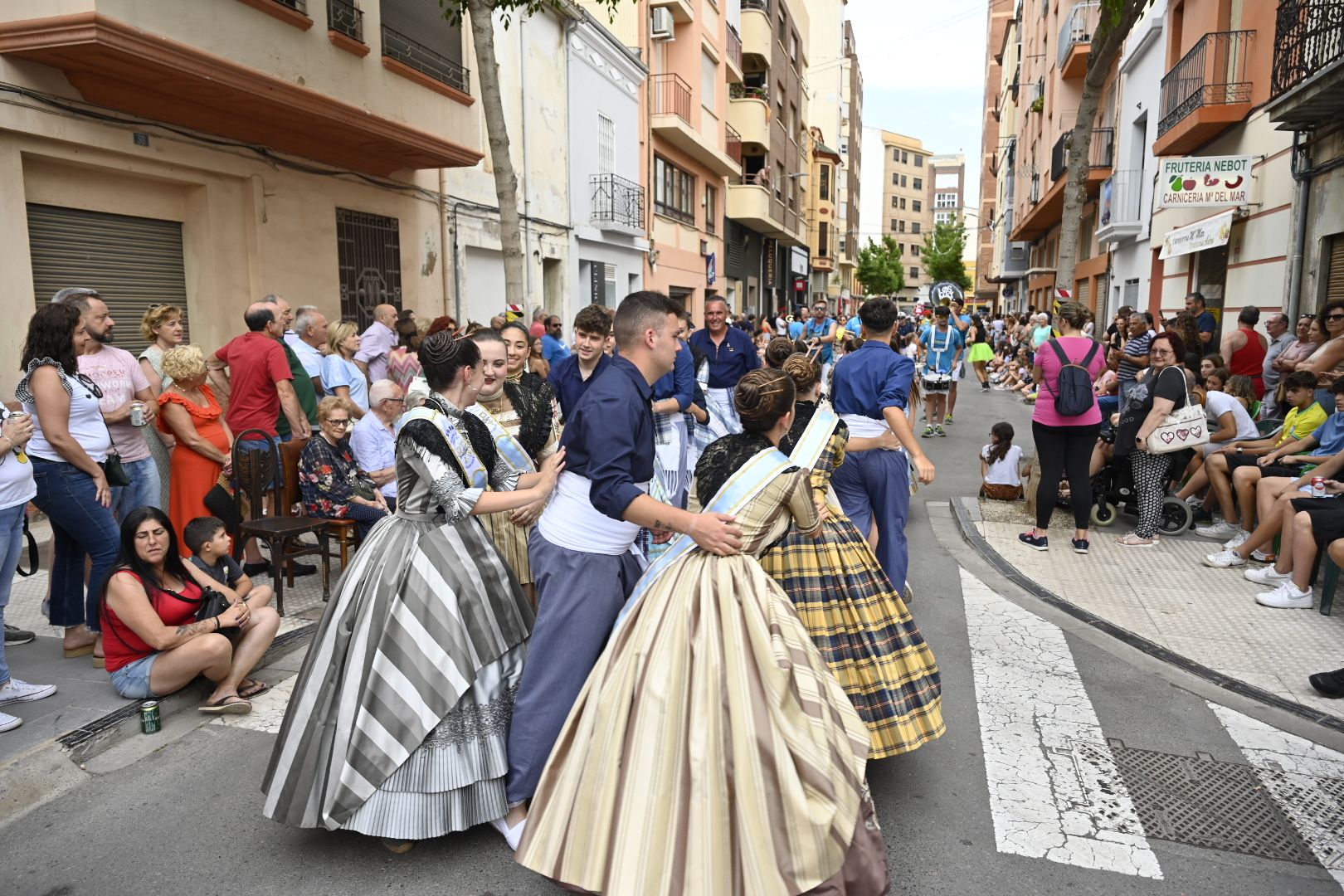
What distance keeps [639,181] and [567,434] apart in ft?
67.9

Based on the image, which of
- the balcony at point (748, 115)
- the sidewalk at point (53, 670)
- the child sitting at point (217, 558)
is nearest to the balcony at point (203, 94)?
the sidewalk at point (53, 670)

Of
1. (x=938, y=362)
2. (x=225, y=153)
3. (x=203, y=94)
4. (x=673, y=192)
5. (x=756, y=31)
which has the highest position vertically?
(x=756, y=31)

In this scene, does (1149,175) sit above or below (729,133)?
below

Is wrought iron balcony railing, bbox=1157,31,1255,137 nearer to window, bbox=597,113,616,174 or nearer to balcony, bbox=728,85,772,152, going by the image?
window, bbox=597,113,616,174

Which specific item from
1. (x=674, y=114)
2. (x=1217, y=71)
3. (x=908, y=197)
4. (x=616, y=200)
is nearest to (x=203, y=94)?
(x=616, y=200)

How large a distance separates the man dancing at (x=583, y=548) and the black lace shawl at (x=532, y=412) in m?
1.80

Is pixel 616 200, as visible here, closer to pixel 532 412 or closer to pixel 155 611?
pixel 532 412

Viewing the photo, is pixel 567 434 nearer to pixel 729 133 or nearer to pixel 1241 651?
pixel 1241 651

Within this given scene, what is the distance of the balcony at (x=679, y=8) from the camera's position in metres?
22.8

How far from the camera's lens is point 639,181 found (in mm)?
22781

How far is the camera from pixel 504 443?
13.3 ft

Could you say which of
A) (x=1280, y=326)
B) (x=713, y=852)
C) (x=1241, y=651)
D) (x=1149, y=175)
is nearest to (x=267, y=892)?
(x=713, y=852)

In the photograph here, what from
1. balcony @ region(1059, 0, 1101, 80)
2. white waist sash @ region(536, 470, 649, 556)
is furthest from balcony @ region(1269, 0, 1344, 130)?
balcony @ region(1059, 0, 1101, 80)

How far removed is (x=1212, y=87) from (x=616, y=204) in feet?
38.3
